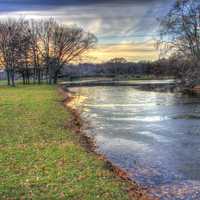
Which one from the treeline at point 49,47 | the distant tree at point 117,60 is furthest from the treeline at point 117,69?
the treeline at point 49,47

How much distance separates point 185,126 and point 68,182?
43.3 feet

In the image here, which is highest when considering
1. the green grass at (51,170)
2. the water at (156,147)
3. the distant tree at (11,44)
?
the distant tree at (11,44)

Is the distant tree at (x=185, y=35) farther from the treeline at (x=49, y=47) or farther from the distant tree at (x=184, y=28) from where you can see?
the treeline at (x=49, y=47)

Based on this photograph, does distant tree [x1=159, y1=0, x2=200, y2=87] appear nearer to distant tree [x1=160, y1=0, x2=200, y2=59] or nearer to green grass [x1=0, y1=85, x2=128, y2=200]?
distant tree [x1=160, y1=0, x2=200, y2=59]

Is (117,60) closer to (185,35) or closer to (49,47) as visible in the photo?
(49,47)

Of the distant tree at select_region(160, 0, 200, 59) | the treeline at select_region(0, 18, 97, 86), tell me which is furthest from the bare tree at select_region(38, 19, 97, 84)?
the distant tree at select_region(160, 0, 200, 59)

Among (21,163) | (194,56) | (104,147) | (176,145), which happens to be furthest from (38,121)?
(194,56)

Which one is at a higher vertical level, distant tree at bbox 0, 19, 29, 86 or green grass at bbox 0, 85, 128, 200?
distant tree at bbox 0, 19, 29, 86

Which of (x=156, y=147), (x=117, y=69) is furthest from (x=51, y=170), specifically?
(x=117, y=69)

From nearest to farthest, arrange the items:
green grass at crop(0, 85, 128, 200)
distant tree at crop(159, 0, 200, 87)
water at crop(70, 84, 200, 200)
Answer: green grass at crop(0, 85, 128, 200)
water at crop(70, 84, 200, 200)
distant tree at crop(159, 0, 200, 87)

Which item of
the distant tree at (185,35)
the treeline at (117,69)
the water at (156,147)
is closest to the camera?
the water at (156,147)

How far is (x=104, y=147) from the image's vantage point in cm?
1589

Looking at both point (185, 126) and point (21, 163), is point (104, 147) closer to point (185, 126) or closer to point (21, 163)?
point (21, 163)

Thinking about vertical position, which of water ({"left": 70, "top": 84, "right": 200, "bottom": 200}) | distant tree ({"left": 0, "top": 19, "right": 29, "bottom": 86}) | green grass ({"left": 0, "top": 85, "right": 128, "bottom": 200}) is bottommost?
water ({"left": 70, "top": 84, "right": 200, "bottom": 200})
